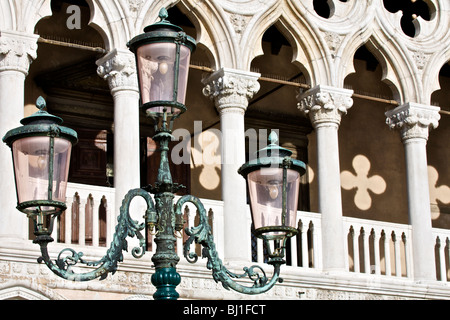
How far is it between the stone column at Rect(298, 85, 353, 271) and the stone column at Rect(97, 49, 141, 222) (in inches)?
103

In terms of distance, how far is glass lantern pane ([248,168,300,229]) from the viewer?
9133mm

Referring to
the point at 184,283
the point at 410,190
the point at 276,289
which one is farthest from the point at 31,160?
the point at 410,190

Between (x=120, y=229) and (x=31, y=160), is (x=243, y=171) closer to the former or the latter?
(x=120, y=229)

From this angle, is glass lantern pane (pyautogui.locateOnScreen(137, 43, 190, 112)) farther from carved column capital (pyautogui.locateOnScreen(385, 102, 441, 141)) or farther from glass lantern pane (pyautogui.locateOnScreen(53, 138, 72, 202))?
carved column capital (pyautogui.locateOnScreen(385, 102, 441, 141))

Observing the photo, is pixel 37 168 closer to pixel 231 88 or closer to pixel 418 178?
pixel 231 88

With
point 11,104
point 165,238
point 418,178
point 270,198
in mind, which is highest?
point 11,104

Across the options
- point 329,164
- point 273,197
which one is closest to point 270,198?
point 273,197

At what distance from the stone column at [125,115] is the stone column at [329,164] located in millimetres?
2622

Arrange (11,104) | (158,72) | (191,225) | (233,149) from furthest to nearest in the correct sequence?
(233,149)
(191,225)
(11,104)
(158,72)

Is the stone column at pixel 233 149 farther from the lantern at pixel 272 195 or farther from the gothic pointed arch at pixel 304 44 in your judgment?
the lantern at pixel 272 195

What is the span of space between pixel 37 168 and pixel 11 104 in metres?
4.71

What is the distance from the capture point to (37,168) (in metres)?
8.66

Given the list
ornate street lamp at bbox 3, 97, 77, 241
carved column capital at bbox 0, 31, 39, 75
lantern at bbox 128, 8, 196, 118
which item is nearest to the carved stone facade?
carved column capital at bbox 0, 31, 39, 75
